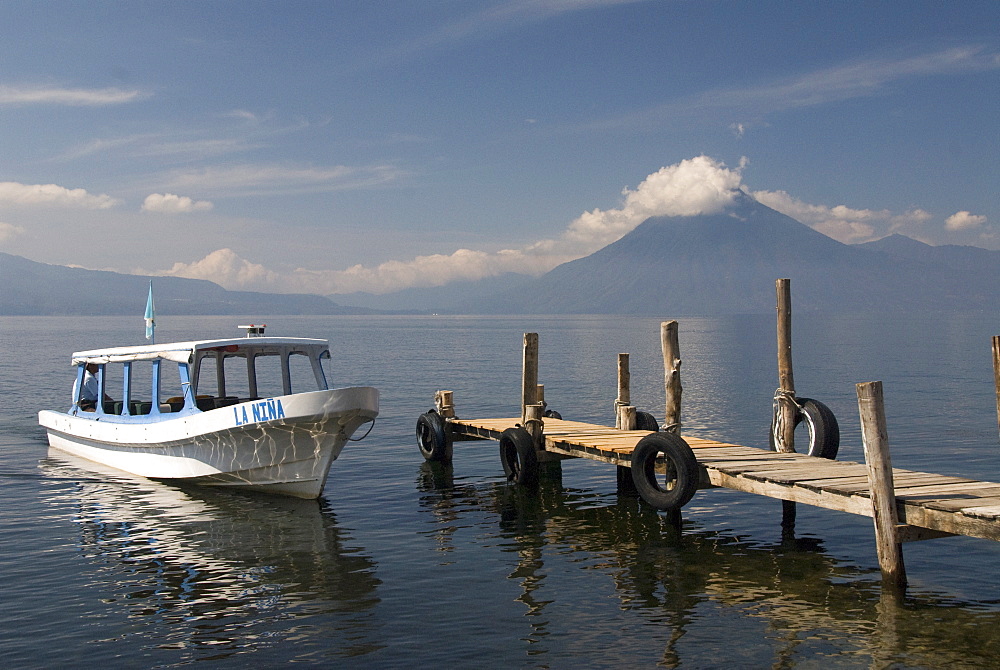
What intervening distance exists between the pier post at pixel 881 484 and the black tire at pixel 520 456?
873cm

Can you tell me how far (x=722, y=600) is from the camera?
39.5ft

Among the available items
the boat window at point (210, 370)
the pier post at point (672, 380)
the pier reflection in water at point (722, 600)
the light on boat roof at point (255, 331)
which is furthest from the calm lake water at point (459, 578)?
the light on boat roof at point (255, 331)

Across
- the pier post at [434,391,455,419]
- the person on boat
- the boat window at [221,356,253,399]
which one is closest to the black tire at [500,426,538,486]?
the pier post at [434,391,455,419]

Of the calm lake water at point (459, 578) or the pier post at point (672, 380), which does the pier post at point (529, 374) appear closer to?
the calm lake water at point (459, 578)

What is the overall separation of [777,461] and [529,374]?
727 cm

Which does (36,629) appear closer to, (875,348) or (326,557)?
(326,557)

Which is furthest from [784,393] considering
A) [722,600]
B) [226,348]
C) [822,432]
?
[226,348]

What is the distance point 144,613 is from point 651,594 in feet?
23.3

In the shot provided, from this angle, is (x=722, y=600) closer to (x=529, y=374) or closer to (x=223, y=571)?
(x=223, y=571)

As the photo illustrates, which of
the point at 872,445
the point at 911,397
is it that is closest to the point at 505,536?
the point at 872,445

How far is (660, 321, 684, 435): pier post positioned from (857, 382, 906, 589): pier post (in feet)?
19.2

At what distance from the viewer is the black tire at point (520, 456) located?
19312 mm

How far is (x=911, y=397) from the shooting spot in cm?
4291

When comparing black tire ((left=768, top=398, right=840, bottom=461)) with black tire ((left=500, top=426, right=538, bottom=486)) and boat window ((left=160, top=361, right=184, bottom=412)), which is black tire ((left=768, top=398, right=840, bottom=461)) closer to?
black tire ((left=500, top=426, right=538, bottom=486))
